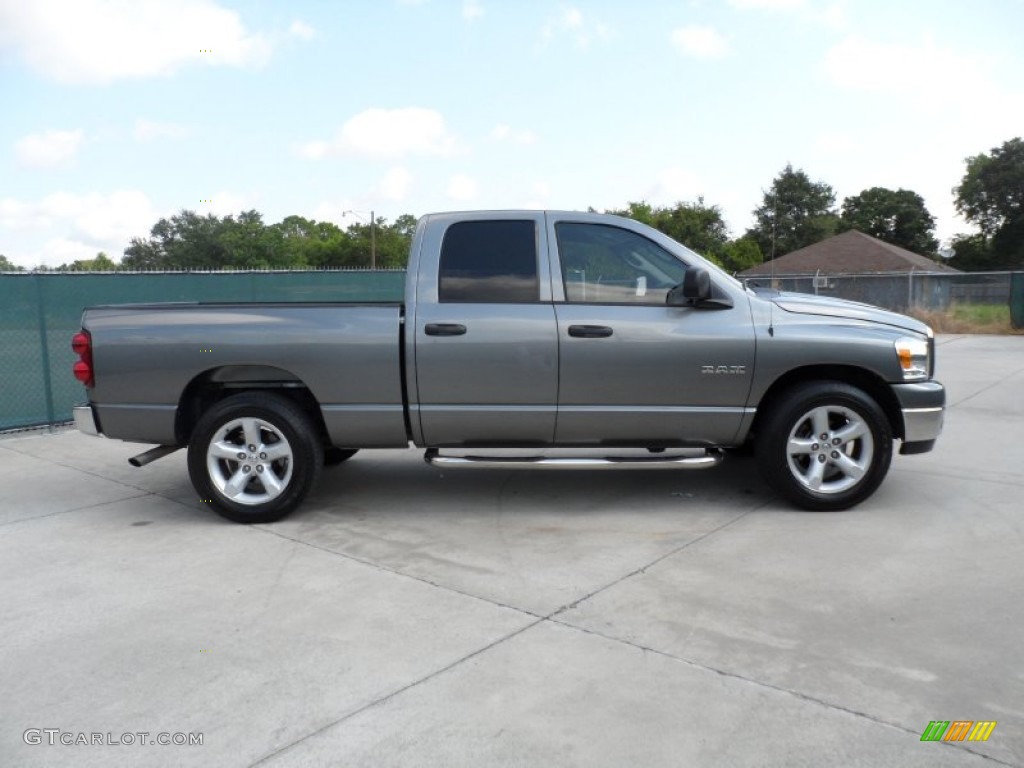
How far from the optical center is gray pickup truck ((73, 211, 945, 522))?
17.0 ft

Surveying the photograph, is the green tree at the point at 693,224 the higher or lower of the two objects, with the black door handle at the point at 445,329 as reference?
higher

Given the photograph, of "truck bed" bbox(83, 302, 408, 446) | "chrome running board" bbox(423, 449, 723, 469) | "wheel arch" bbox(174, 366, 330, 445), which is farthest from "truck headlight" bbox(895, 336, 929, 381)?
"wheel arch" bbox(174, 366, 330, 445)

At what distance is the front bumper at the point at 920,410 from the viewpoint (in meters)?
5.24

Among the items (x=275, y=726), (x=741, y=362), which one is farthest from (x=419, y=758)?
(x=741, y=362)

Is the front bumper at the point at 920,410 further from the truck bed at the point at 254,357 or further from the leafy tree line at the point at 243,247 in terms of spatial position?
the leafy tree line at the point at 243,247

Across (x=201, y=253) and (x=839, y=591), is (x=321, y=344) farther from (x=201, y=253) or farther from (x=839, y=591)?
(x=201, y=253)

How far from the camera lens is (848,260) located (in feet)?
137

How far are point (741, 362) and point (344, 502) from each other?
2.91 meters

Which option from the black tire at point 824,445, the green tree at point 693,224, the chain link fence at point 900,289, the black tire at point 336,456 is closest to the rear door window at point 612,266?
the black tire at point 824,445

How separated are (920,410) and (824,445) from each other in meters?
0.64

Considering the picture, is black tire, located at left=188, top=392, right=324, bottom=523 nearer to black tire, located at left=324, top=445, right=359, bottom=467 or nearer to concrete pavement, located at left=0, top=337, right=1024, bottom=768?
concrete pavement, located at left=0, top=337, right=1024, bottom=768

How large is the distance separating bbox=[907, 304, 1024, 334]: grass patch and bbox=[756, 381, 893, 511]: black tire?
1765 centimetres

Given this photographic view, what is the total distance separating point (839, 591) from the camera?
4094 millimetres

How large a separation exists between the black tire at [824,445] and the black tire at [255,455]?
117 inches
